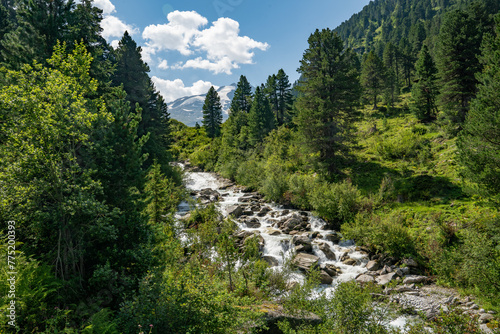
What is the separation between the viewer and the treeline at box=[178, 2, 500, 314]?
9.84 metres

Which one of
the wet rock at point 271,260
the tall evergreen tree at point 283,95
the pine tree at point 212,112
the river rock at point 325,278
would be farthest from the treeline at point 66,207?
the pine tree at point 212,112

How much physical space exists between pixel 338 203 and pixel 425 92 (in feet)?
88.2

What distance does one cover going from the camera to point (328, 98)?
2273 cm

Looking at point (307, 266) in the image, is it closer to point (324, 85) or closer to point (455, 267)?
point (455, 267)

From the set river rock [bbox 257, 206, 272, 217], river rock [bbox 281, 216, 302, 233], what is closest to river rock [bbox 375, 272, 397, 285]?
river rock [bbox 281, 216, 302, 233]

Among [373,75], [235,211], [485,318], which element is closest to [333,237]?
[485,318]

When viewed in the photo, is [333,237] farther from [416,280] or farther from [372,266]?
[416,280]

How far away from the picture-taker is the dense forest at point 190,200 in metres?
5.79

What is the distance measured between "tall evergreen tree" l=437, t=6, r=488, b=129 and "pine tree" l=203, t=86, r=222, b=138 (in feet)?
177

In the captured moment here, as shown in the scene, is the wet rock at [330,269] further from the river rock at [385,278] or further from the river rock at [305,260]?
the river rock at [385,278]

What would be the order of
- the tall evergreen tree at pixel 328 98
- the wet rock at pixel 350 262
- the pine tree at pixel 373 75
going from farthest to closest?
1. the pine tree at pixel 373 75
2. the tall evergreen tree at pixel 328 98
3. the wet rock at pixel 350 262

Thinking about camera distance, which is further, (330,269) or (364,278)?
(330,269)

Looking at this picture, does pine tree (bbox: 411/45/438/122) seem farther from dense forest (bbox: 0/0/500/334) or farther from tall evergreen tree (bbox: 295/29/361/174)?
tall evergreen tree (bbox: 295/29/361/174)

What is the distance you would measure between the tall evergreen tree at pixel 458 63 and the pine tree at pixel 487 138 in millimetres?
14477
